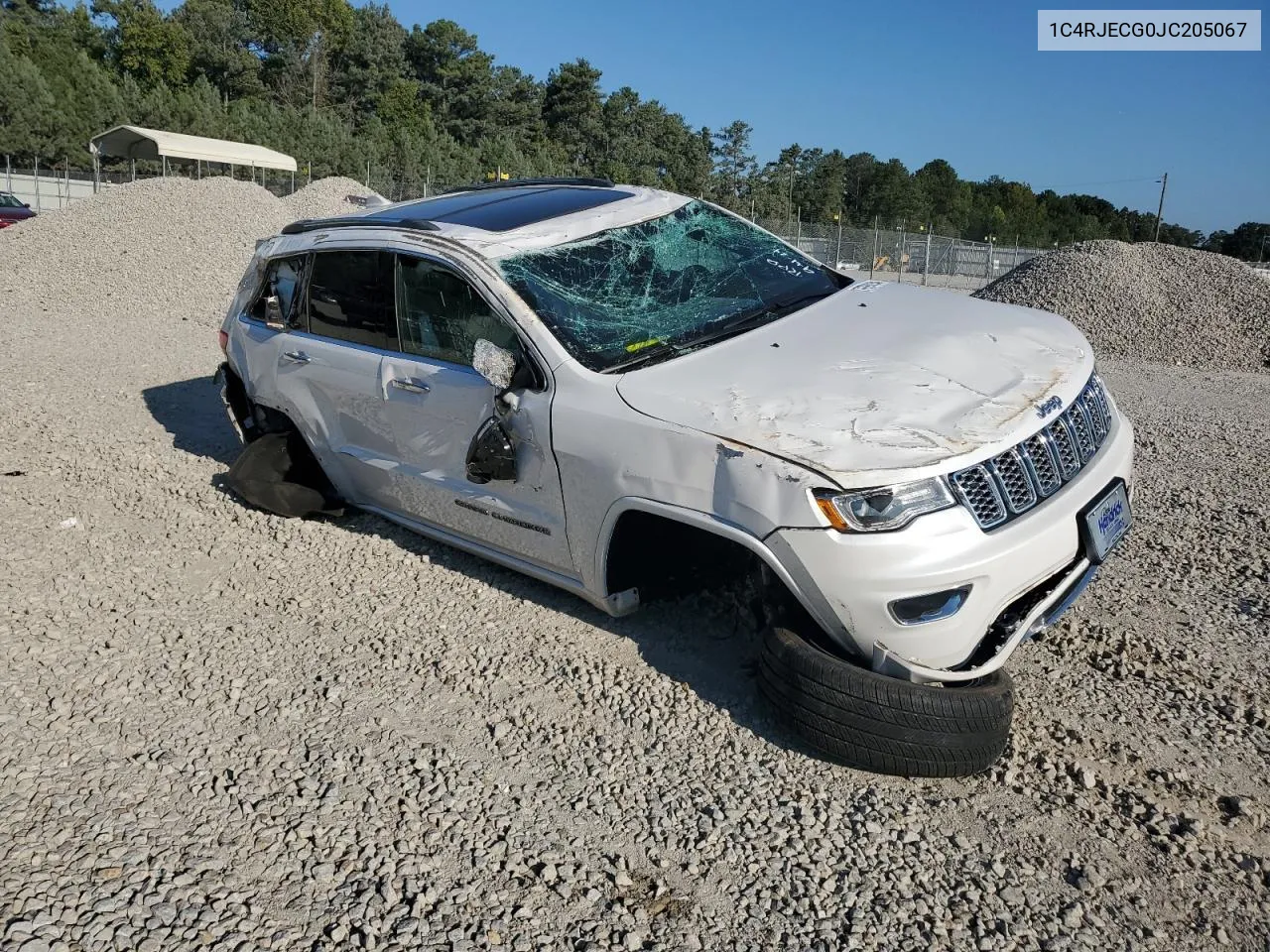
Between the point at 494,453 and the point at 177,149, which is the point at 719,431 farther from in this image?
the point at 177,149

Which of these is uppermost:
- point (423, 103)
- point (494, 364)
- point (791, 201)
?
point (423, 103)

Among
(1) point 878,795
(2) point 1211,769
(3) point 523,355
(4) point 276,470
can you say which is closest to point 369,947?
(1) point 878,795

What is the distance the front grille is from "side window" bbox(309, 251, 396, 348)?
110 inches

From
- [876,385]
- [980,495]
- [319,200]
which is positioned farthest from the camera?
[319,200]

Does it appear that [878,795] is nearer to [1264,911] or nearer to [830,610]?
[830,610]

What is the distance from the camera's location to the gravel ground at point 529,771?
2650 mm

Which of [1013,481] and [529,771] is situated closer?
[1013,481]

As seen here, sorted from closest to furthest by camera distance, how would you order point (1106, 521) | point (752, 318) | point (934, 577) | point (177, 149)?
point (934, 577) < point (1106, 521) < point (752, 318) < point (177, 149)

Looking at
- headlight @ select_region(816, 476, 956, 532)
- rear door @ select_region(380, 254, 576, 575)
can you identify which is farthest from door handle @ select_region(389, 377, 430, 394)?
headlight @ select_region(816, 476, 956, 532)

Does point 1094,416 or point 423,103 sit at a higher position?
point 423,103

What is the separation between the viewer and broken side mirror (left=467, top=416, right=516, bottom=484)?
13.0 ft

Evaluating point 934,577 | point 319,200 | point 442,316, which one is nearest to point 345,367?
point 442,316

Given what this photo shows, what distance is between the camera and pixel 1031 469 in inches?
127

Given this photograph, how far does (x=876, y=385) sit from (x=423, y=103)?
3134 inches
